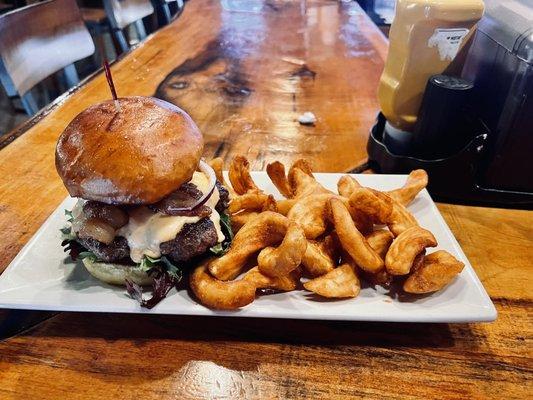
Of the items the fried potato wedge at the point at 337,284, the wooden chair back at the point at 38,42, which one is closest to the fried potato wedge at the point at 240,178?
the fried potato wedge at the point at 337,284

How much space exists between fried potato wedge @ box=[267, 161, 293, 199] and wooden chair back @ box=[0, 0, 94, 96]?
5.06 feet

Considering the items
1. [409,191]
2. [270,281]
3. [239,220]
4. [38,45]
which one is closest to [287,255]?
[270,281]

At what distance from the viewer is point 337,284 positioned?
3.43ft

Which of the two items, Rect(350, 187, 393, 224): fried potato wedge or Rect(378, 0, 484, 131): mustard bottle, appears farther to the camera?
Rect(378, 0, 484, 131): mustard bottle

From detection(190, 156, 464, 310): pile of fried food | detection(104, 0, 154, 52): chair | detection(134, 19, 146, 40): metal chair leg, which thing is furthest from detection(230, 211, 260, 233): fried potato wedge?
detection(134, 19, 146, 40): metal chair leg

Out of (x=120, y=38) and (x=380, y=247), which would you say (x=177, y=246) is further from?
(x=120, y=38)

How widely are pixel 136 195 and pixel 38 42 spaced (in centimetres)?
188

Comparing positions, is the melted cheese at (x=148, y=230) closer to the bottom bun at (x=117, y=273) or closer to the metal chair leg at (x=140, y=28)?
the bottom bun at (x=117, y=273)

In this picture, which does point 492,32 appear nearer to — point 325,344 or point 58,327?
point 325,344

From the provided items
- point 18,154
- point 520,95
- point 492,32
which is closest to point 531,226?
point 520,95

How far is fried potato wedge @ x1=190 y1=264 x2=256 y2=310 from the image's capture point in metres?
1.02

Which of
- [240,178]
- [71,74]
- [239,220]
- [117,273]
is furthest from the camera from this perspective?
[71,74]

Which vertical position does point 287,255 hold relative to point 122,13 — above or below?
above

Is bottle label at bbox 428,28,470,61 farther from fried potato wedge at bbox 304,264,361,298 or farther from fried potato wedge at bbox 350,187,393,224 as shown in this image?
fried potato wedge at bbox 304,264,361,298
